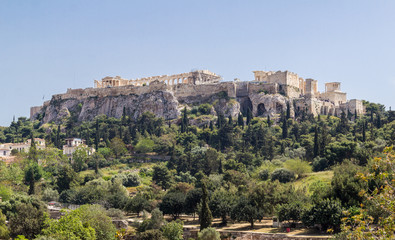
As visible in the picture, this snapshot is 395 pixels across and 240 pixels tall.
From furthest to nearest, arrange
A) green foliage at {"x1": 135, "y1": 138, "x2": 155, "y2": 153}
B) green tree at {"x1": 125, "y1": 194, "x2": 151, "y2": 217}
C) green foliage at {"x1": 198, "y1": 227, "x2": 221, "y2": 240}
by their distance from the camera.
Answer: green foliage at {"x1": 135, "y1": 138, "x2": 155, "y2": 153}
green tree at {"x1": 125, "y1": 194, "x2": 151, "y2": 217}
green foliage at {"x1": 198, "y1": 227, "x2": 221, "y2": 240}

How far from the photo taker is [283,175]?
62.1 metres

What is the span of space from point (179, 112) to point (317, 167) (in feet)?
153

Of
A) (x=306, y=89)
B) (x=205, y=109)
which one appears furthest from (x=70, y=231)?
(x=306, y=89)

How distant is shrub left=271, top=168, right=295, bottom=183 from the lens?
62.1 meters

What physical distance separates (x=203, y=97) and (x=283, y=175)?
52426mm

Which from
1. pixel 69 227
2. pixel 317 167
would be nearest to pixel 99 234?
pixel 69 227

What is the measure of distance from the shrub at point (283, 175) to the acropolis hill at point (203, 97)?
40.7 meters

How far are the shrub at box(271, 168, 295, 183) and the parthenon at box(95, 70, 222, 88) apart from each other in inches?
2262

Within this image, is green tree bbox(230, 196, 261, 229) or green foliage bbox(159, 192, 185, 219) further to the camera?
green foliage bbox(159, 192, 185, 219)

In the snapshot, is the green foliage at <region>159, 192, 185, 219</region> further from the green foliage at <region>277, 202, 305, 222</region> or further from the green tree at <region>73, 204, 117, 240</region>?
the green foliage at <region>277, 202, 305, 222</region>

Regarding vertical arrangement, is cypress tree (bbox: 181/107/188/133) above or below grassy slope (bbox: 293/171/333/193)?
above

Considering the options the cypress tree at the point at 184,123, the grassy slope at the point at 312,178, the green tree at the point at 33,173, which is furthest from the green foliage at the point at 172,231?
the cypress tree at the point at 184,123

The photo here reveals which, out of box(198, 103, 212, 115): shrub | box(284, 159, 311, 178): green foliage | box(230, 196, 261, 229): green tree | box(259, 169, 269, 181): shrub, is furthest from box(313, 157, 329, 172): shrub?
box(198, 103, 212, 115): shrub

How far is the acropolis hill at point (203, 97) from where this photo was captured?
106 meters
